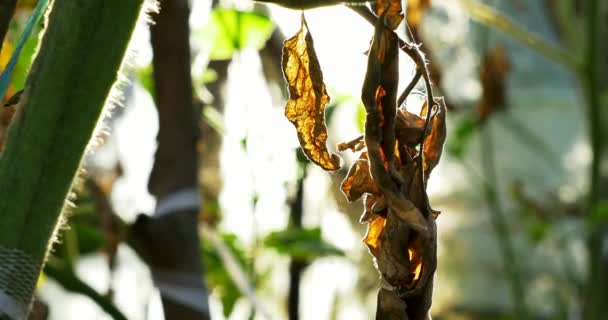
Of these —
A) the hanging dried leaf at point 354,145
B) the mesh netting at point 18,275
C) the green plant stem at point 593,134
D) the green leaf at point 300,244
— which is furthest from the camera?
the green plant stem at point 593,134

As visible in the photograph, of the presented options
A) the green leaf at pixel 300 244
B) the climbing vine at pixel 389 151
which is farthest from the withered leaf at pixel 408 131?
the green leaf at pixel 300 244

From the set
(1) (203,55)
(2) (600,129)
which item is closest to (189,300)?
(1) (203,55)

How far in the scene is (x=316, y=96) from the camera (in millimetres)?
401

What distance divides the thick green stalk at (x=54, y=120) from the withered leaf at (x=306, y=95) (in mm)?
86

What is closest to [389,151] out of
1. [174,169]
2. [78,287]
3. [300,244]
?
[78,287]

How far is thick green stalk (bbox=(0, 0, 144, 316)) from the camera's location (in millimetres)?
329

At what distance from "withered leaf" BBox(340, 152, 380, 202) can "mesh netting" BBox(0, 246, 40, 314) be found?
0.14m

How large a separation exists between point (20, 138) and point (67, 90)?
0.07 feet

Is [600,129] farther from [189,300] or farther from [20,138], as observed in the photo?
[20,138]

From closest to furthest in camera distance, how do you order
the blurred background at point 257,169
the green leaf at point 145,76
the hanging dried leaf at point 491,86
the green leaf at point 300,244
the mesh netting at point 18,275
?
the mesh netting at point 18,275 < the blurred background at point 257,169 < the green leaf at point 300,244 < the green leaf at point 145,76 < the hanging dried leaf at point 491,86

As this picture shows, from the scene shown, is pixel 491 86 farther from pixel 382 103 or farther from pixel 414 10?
pixel 382 103

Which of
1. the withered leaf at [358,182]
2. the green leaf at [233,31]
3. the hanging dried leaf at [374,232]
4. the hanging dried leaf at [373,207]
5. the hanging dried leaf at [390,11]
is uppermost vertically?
the green leaf at [233,31]

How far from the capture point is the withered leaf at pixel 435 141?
42 centimetres

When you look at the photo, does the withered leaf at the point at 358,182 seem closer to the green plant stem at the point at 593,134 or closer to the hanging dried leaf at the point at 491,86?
the green plant stem at the point at 593,134
